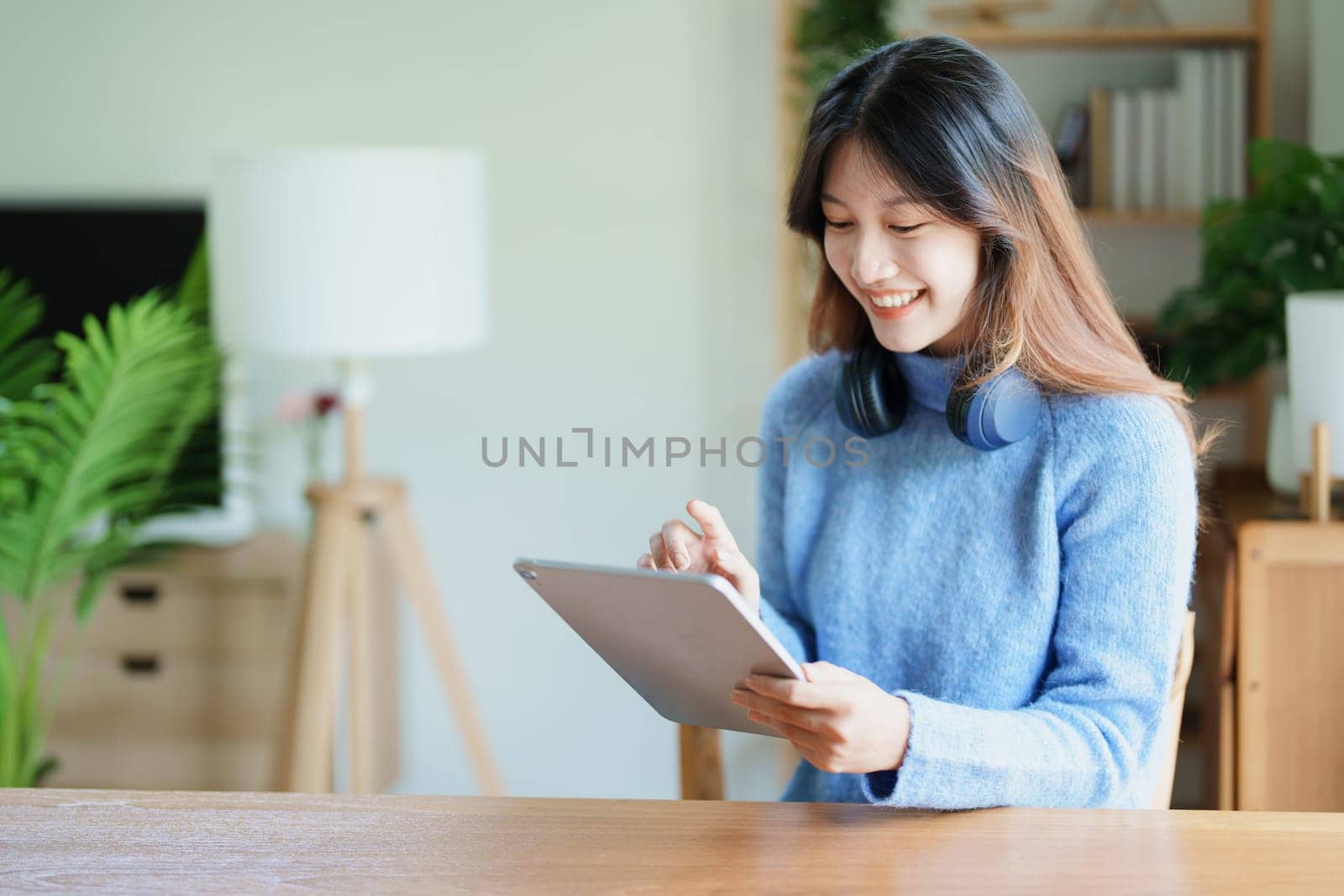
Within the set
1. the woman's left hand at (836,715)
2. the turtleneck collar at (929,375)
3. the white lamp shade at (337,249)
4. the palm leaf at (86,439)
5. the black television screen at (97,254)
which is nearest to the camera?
the woman's left hand at (836,715)

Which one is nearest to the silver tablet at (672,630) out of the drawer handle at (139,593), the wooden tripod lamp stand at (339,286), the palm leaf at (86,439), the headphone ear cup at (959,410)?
the headphone ear cup at (959,410)

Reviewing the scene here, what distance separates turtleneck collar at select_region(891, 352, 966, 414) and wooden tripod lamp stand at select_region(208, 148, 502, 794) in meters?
1.02

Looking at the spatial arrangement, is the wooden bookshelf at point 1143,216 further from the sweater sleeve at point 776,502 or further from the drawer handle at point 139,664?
the drawer handle at point 139,664

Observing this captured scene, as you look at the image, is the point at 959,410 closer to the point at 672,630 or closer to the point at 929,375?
the point at 929,375

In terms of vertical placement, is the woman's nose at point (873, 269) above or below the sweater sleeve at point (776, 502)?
above

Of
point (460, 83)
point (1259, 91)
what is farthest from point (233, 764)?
point (1259, 91)

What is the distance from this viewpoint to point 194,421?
95.7 inches

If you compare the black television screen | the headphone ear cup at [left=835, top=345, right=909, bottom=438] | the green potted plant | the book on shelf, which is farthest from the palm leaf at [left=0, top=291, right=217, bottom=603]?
the book on shelf

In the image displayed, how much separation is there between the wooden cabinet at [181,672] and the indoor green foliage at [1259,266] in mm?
1643

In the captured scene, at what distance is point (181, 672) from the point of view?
95.8 inches

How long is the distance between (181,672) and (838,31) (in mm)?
1736

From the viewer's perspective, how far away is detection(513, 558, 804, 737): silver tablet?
0.84m

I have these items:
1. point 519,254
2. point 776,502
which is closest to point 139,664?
point 519,254

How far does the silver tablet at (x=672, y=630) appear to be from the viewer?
2.77 feet
